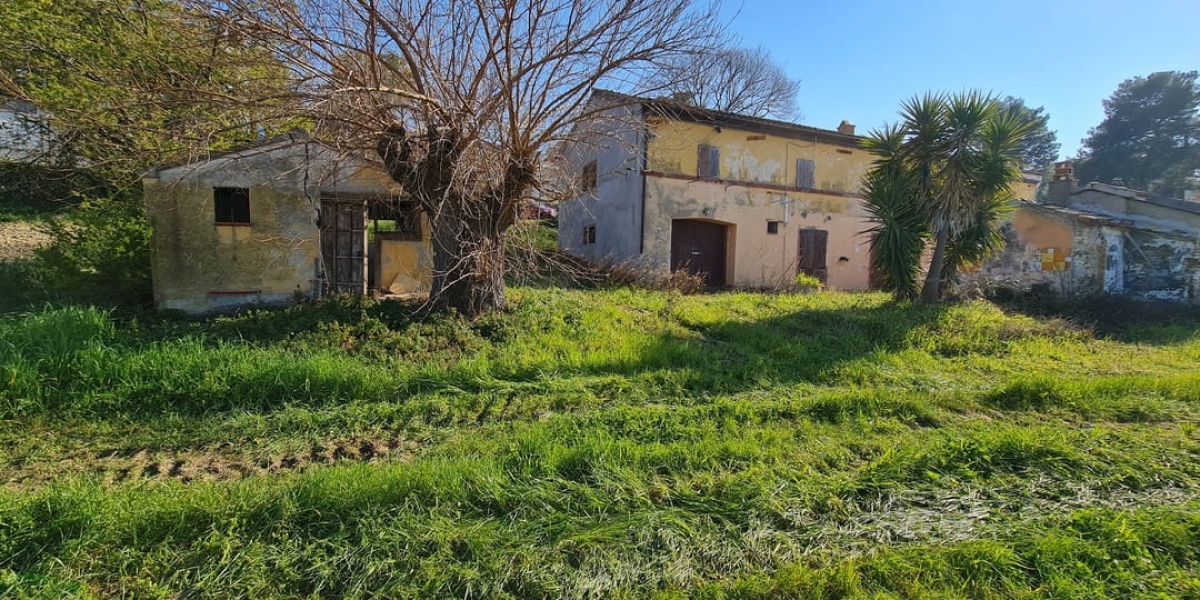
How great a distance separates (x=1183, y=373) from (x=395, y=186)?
39.5 ft

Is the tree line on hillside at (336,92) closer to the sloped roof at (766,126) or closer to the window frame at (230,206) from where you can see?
the window frame at (230,206)

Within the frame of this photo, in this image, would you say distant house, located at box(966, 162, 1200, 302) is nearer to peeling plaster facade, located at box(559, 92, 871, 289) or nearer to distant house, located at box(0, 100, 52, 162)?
peeling plaster facade, located at box(559, 92, 871, 289)

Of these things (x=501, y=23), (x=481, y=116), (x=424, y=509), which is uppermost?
(x=501, y=23)

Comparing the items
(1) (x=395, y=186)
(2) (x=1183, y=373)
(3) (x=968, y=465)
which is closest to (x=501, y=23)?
(1) (x=395, y=186)

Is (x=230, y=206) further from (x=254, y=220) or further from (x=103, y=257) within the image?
(x=103, y=257)

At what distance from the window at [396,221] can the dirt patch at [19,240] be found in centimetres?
633

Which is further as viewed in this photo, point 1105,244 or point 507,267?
point 1105,244

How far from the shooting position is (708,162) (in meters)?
14.8

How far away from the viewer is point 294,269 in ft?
29.3

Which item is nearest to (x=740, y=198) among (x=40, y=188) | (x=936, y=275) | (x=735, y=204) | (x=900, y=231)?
(x=735, y=204)

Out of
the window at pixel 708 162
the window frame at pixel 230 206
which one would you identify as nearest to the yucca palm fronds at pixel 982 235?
the window at pixel 708 162

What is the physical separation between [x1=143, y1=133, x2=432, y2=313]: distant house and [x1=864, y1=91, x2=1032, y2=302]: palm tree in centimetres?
1037

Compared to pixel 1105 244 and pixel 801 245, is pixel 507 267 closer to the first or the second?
pixel 801 245

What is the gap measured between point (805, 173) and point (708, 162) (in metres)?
3.56
